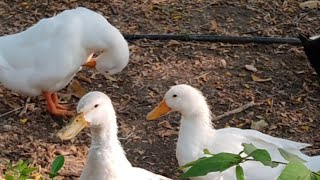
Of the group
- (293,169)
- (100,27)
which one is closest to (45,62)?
(100,27)

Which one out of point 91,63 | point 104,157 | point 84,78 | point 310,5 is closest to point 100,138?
point 104,157

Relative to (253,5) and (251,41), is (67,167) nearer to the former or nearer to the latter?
(251,41)

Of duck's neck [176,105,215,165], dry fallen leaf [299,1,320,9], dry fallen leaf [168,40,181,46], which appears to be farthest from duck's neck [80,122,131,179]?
dry fallen leaf [299,1,320,9]

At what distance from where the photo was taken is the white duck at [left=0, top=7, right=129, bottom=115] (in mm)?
3459

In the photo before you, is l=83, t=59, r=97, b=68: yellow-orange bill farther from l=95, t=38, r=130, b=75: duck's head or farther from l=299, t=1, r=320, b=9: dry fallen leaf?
l=299, t=1, r=320, b=9: dry fallen leaf

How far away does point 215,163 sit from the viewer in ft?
Result: 3.76

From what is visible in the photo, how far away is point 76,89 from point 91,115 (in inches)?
52.5

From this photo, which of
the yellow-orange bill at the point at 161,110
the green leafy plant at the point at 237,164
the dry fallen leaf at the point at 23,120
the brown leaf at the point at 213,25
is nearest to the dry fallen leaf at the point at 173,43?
the brown leaf at the point at 213,25

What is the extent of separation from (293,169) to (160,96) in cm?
281

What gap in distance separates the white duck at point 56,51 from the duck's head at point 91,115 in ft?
2.66

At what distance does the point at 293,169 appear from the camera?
1.11 meters

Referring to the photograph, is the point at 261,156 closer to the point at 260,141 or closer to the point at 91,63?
the point at 260,141

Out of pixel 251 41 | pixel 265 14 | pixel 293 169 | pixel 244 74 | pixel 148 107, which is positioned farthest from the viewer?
pixel 265 14

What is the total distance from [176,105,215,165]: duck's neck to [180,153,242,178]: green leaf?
199 cm
